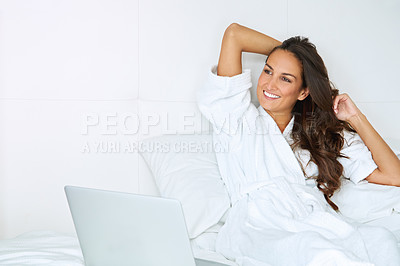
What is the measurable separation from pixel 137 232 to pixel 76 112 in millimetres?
986

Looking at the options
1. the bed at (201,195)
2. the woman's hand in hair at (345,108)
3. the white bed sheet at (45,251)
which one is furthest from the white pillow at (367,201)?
the white bed sheet at (45,251)

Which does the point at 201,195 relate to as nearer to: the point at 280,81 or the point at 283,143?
the point at 283,143

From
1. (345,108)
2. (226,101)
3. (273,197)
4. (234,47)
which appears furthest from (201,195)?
(345,108)

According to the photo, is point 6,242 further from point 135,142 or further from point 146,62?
point 146,62

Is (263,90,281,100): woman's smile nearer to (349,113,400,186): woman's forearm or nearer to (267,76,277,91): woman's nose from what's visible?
(267,76,277,91): woman's nose

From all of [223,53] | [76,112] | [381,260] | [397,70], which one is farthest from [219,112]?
[397,70]

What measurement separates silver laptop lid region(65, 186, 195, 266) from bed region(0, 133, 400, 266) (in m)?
0.41

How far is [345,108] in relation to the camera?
1.87 m

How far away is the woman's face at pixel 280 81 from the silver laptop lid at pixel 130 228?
1022 mm

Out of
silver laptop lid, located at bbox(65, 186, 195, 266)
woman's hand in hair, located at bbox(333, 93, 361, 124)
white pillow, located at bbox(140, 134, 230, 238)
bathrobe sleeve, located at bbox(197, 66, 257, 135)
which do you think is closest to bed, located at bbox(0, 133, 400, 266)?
white pillow, located at bbox(140, 134, 230, 238)

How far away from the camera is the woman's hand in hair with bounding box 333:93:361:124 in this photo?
6.07ft

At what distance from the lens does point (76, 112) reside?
181 centimetres

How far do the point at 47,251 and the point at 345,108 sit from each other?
1.29 m

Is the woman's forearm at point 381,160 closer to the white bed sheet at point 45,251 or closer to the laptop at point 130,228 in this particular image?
the white bed sheet at point 45,251
